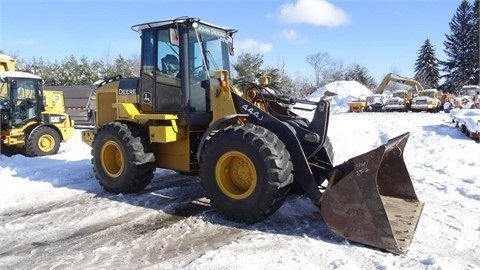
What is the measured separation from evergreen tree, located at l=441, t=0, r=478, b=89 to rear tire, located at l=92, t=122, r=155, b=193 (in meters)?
53.0

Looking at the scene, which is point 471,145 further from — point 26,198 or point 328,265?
point 26,198

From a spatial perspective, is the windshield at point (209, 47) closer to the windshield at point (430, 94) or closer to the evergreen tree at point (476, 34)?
the windshield at point (430, 94)

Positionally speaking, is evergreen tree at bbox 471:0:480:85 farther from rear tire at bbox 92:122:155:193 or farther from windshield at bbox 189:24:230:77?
rear tire at bbox 92:122:155:193

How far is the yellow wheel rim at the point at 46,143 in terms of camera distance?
11.5 m

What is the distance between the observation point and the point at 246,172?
5117mm

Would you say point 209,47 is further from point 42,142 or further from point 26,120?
point 26,120

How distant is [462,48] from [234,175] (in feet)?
185

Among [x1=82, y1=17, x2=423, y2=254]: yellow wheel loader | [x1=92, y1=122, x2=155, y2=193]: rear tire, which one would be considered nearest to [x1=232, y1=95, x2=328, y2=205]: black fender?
[x1=82, y1=17, x2=423, y2=254]: yellow wheel loader

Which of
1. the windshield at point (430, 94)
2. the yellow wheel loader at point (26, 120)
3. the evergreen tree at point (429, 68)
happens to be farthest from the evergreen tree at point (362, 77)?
the yellow wheel loader at point (26, 120)

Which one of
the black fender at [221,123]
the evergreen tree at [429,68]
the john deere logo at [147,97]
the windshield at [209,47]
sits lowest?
the black fender at [221,123]

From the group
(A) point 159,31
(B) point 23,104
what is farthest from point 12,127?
(A) point 159,31

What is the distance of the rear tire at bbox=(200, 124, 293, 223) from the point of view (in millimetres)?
4668

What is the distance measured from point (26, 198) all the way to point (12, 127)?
5.73 meters

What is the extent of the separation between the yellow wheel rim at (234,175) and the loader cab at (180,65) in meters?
1.27
